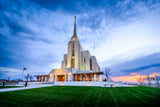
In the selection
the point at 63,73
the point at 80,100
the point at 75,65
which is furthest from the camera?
the point at 75,65

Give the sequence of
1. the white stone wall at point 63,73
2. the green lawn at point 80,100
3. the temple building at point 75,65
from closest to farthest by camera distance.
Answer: the green lawn at point 80,100 → the white stone wall at point 63,73 → the temple building at point 75,65

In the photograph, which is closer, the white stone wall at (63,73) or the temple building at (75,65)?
the white stone wall at (63,73)

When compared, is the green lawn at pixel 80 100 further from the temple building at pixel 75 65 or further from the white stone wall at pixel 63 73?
the temple building at pixel 75 65

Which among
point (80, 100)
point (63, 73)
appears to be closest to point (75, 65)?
point (63, 73)

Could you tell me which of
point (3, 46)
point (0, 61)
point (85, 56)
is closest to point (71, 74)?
point (85, 56)

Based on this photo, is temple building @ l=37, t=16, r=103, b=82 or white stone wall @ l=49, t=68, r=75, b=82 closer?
white stone wall @ l=49, t=68, r=75, b=82

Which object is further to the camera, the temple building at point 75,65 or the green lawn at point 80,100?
the temple building at point 75,65

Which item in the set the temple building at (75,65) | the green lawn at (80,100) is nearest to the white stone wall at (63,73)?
the temple building at (75,65)

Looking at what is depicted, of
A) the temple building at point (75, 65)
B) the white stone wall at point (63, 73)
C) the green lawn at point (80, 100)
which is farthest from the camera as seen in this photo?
the temple building at point (75, 65)

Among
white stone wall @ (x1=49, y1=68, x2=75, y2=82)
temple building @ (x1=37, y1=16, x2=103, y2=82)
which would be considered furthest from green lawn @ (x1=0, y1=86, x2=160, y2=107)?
temple building @ (x1=37, y1=16, x2=103, y2=82)

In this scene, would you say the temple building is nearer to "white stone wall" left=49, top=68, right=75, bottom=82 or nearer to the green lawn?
"white stone wall" left=49, top=68, right=75, bottom=82

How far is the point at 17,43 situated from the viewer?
3316 centimetres

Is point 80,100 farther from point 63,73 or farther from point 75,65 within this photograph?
point 75,65

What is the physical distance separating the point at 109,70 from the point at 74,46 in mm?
24455
